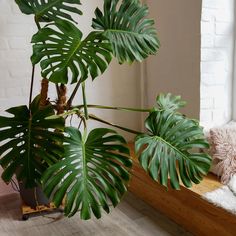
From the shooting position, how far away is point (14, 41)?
204cm

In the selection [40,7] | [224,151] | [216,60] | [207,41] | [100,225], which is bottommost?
[100,225]

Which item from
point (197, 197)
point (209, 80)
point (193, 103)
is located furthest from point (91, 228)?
point (209, 80)

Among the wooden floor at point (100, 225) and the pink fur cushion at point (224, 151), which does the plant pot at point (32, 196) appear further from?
the pink fur cushion at point (224, 151)

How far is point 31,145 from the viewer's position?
1.32 metres

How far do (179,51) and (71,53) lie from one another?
1.15 metres

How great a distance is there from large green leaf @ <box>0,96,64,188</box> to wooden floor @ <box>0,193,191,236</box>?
65 centimetres

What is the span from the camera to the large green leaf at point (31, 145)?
1.30m

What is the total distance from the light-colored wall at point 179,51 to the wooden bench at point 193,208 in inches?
22.1

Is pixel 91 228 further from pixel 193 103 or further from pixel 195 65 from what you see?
pixel 195 65

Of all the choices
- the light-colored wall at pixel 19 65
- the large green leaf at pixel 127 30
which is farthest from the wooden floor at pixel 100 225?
the large green leaf at pixel 127 30

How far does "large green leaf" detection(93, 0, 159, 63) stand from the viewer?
4.90ft

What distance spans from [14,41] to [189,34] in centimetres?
119

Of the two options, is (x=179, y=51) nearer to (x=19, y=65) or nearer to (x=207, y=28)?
(x=207, y=28)

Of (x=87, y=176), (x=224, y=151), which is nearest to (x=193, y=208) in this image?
(x=224, y=151)
